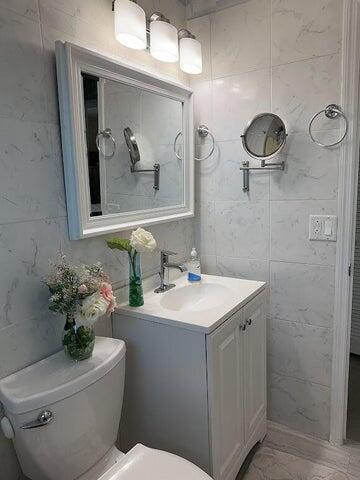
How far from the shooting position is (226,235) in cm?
199

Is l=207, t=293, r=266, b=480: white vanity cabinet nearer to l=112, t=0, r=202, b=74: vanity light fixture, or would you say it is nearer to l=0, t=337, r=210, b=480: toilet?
l=0, t=337, r=210, b=480: toilet

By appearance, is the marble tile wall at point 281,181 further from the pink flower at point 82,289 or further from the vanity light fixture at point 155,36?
the pink flower at point 82,289

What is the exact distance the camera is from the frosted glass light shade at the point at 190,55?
1708 mm

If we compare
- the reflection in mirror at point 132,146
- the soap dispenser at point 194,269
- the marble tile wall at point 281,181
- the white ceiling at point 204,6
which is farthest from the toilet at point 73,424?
the white ceiling at point 204,6

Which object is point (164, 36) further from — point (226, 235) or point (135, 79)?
point (226, 235)

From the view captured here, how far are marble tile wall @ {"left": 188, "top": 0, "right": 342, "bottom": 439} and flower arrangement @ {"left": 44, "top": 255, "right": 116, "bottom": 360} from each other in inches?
38.1

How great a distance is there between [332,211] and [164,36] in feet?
3.65

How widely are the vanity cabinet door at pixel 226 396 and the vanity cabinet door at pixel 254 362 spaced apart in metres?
0.06

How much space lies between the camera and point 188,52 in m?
1.71

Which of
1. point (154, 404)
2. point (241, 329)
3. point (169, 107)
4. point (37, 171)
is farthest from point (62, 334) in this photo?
point (169, 107)

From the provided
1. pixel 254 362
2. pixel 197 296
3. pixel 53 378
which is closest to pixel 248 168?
pixel 197 296

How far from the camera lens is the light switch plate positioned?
165 cm

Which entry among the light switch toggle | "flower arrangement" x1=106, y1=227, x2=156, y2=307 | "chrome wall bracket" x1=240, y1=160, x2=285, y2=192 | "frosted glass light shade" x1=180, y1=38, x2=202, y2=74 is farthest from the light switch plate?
"frosted glass light shade" x1=180, y1=38, x2=202, y2=74

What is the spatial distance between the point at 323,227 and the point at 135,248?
2.99 feet
